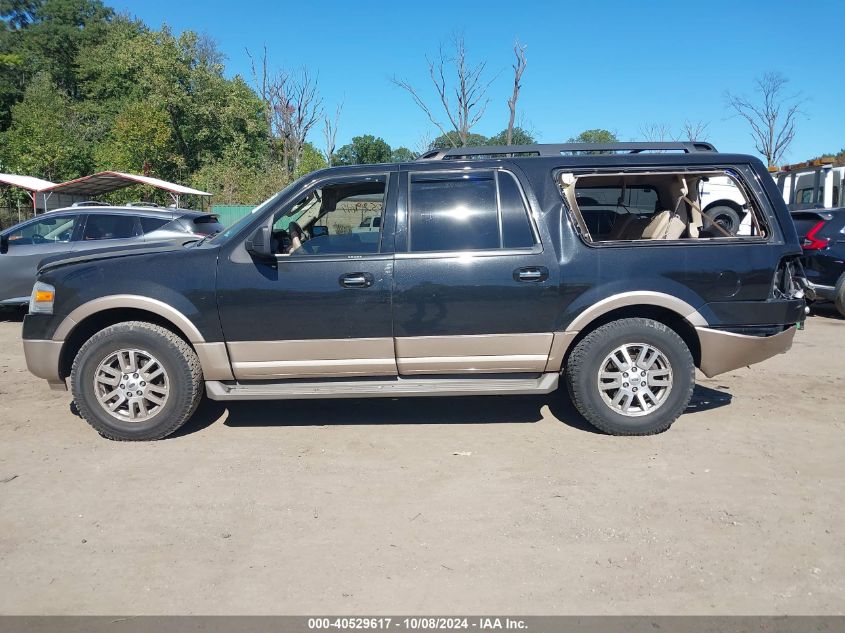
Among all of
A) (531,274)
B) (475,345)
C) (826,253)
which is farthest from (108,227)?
(826,253)

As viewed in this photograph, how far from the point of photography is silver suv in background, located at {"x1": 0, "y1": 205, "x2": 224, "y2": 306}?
9680mm

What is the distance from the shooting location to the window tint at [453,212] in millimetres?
4926

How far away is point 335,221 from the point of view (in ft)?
17.4

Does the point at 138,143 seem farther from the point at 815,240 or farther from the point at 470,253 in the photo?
the point at 470,253

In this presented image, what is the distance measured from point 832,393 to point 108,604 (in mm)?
6076

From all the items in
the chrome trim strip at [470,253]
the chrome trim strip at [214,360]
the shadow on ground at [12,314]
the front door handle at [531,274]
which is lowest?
the shadow on ground at [12,314]

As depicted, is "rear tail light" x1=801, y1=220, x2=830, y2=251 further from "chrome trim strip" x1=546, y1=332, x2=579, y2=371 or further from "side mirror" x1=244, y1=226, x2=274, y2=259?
"side mirror" x1=244, y1=226, x2=274, y2=259

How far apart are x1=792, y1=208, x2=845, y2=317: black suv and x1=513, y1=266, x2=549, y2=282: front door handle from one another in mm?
7321

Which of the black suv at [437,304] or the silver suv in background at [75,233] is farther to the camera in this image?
the silver suv in background at [75,233]

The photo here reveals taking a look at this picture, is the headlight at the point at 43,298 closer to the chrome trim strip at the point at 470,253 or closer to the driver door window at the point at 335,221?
the driver door window at the point at 335,221

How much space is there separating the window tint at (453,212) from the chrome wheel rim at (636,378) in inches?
49.5

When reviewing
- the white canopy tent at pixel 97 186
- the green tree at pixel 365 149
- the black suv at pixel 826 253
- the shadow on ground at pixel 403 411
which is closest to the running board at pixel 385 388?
the shadow on ground at pixel 403 411

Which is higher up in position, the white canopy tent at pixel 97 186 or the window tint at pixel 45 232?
the white canopy tent at pixel 97 186

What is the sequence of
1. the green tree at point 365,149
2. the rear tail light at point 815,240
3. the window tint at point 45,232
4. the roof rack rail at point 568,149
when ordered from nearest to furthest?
1. the roof rack rail at point 568,149
2. the window tint at point 45,232
3. the rear tail light at point 815,240
4. the green tree at point 365,149
